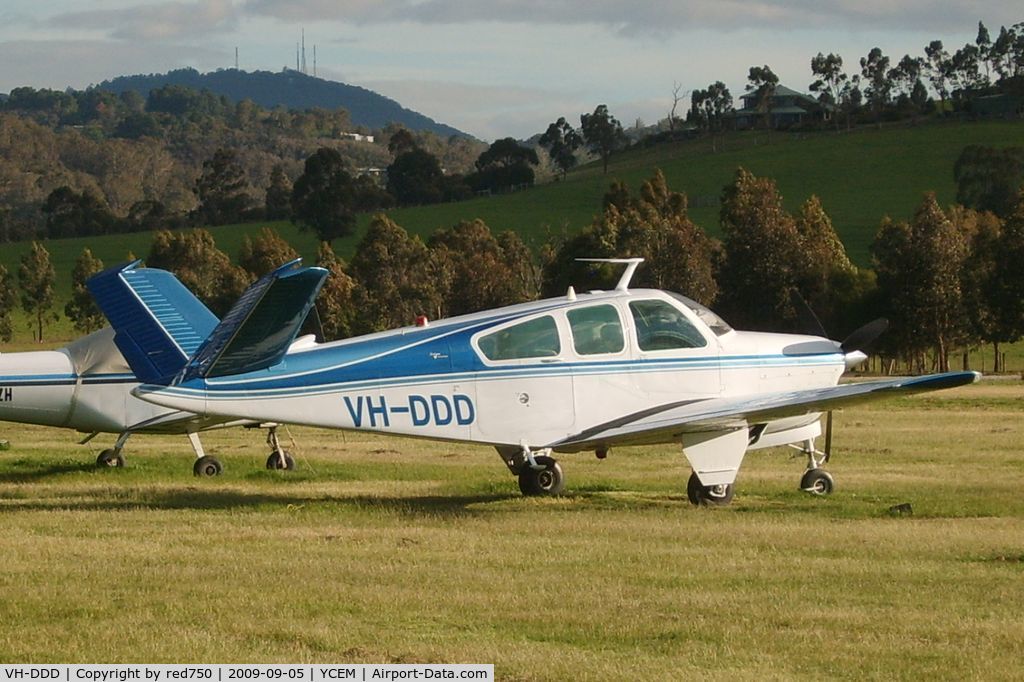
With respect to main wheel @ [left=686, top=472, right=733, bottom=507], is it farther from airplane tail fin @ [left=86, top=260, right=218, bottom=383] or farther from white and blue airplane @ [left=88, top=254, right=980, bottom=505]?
airplane tail fin @ [left=86, top=260, right=218, bottom=383]

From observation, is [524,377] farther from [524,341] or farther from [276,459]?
[276,459]

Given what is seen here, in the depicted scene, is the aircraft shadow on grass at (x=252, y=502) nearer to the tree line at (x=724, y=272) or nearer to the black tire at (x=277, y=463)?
the black tire at (x=277, y=463)

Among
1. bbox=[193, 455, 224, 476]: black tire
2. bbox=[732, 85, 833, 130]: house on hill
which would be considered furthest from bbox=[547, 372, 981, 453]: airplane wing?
bbox=[732, 85, 833, 130]: house on hill

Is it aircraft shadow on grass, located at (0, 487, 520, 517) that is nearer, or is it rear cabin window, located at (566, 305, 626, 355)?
aircraft shadow on grass, located at (0, 487, 520, 517)

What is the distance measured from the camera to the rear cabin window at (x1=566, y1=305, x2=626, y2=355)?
14289mm

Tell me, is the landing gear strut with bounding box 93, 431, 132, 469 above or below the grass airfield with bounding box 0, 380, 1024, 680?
below

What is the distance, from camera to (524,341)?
1414cm

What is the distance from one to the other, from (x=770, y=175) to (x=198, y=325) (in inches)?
4372

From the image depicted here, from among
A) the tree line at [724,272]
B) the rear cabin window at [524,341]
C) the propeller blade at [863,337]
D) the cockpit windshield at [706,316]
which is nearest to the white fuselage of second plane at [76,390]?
the rear cabin window at [524,341]

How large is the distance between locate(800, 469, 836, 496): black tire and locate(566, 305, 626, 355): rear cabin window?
2.46 metres

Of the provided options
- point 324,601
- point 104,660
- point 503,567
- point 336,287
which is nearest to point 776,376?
point 503,567

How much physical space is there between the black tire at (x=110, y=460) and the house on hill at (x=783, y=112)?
139088 millimetres

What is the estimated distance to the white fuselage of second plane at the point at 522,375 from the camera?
44.1 feet

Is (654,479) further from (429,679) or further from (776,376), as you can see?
(429,679)
